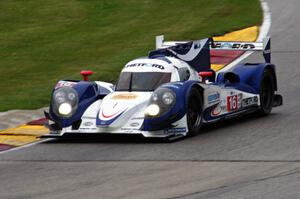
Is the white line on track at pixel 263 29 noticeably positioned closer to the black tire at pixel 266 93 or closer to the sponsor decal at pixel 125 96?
the black tire at pixel 266 93

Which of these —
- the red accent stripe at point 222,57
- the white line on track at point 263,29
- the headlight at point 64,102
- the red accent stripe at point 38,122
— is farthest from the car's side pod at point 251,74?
the red accent stripe at point 222,57

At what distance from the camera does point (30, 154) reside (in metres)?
13.0

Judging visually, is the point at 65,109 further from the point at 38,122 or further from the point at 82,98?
the point at 38,122

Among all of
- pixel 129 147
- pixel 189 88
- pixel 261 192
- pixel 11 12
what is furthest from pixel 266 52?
pixel 11 12

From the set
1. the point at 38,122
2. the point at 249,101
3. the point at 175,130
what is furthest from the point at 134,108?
the point at 38,122

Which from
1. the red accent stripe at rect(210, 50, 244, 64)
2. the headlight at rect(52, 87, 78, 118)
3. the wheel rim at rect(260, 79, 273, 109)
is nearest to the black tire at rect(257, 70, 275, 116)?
the wheel rim at rect(260, 79, 273, 109)

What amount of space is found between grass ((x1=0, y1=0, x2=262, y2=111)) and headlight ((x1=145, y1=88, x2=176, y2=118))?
12.9 feet

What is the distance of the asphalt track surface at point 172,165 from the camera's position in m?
10.1

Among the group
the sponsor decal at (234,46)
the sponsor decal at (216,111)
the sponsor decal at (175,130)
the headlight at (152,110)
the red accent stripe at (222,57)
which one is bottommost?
the sponsor decal at (175,130)

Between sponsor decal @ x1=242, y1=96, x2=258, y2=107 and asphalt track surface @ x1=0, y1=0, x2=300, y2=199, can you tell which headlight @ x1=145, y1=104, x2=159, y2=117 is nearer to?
asphalt track surface @ x1=0, y1=0, x2=300, y2=199

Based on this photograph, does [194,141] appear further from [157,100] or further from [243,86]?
[243,86]

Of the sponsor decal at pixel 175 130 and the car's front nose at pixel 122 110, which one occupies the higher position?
the car's front nose at pixel 122 110

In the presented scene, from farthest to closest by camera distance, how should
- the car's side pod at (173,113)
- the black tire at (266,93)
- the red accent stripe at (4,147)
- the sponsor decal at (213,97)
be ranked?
the black tire at (266,93), the sponsor decal at (213,97), the red accent stripe at (4,147), the car's side pod at (173,113)

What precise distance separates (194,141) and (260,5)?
1568 centimetres
